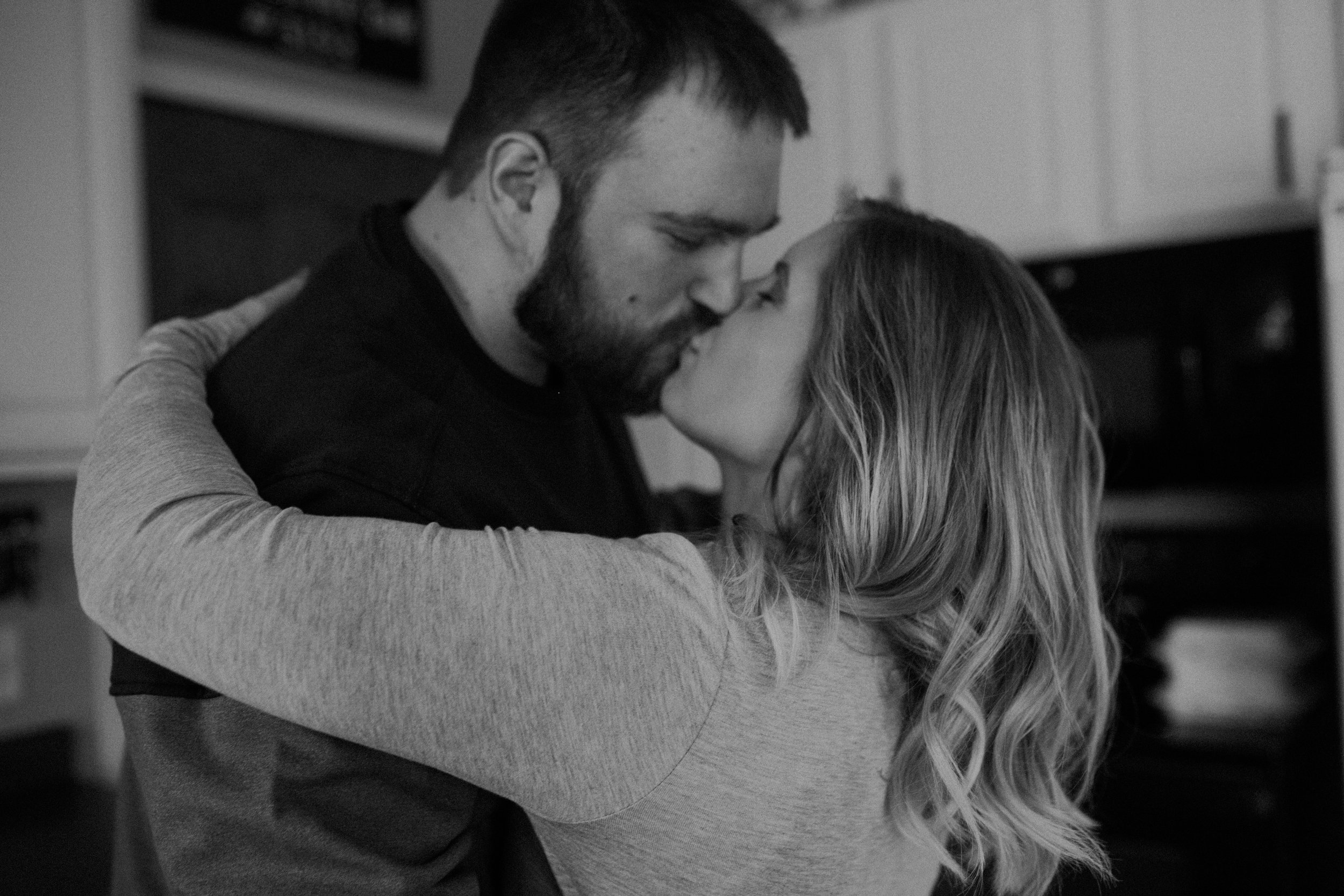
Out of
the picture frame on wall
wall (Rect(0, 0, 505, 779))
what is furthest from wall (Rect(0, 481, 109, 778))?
the picture frame on wall

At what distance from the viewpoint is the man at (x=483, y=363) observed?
786 millimetres

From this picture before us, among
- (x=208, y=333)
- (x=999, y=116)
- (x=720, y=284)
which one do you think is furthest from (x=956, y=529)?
(x=999, y=116)

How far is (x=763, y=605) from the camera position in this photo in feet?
2.73

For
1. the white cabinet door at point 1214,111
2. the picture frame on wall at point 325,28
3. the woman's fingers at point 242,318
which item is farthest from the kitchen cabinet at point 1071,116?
the woman's fingers at point 242,318

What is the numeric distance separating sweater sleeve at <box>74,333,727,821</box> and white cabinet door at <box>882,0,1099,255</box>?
198 centimetres

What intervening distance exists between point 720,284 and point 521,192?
0.23 m

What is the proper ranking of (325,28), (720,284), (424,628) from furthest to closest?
(325,28)
(720,284)
(424,628)

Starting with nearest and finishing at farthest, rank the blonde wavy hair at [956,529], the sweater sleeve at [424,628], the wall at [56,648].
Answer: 1. the sweater sleeve at [424,628]
2. the blonde wavy hair at [956,529]
3. the wall at [56,648]

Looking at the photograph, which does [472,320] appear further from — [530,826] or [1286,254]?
[1286,254]

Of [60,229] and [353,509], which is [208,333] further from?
[60,229]

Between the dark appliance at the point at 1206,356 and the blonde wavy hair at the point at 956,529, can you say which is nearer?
the blonde wavy hair at the point at 956,529

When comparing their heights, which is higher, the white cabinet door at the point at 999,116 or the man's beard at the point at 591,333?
the white cabinet door at the point at 999,116

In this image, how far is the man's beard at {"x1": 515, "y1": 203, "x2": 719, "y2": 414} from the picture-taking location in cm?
112

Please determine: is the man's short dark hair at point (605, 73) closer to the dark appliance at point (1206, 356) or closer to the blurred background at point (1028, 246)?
the blurred background at point (1028, 246)
